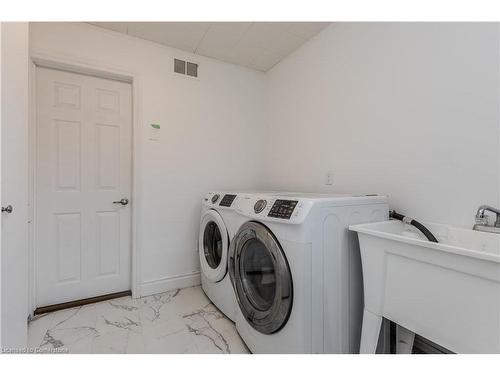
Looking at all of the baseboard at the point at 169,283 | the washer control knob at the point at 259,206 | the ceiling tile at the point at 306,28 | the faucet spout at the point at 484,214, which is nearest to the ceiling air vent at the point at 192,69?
the ceiling tile at the point at 306,28

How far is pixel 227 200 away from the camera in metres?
1.72

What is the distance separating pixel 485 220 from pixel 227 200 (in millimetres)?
1399

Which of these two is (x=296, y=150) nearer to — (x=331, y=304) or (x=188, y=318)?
(x=331, y=304)

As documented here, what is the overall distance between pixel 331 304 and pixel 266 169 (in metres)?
1.70

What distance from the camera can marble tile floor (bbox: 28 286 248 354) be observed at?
1.44m

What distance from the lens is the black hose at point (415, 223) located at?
1200 mm

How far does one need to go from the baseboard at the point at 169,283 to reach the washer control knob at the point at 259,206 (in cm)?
135

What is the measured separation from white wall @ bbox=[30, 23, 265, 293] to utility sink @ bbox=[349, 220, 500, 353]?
1.62 meters

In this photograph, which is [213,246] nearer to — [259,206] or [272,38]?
[259,206]

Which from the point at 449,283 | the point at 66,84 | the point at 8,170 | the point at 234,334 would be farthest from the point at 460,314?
the point at 66,84

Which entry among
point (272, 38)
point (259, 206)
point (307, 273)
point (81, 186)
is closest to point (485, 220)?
point (307, 273)

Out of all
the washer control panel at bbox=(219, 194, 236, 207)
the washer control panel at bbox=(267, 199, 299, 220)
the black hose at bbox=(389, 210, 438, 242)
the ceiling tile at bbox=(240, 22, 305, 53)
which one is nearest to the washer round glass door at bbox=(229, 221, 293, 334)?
the washer control panel at bbox=(267, 199, 299, 220)

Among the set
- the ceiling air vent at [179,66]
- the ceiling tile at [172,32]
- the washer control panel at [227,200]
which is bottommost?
the washer control panel at [227,200]

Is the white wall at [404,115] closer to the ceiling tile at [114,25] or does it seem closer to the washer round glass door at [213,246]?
the washer round glass door at [213,246]
